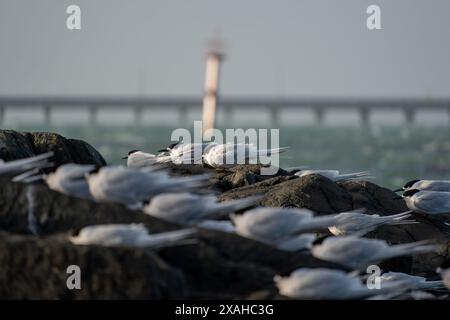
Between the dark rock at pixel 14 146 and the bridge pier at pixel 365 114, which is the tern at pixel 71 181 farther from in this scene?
the bridge pier at pixel 365 114

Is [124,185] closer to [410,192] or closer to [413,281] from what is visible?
[413,281]

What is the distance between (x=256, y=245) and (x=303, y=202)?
12.0ft

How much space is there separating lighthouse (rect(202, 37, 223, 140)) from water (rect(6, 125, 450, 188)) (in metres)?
11.7

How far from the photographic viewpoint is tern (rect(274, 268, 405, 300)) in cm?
973

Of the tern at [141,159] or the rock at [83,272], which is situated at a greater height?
the tern at [141,159]

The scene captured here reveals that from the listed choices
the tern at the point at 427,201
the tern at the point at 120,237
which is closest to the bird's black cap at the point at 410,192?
the tern at the point at 427,201

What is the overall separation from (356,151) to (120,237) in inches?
3634

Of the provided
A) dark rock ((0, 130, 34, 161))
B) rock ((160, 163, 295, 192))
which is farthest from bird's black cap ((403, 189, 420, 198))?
dark rock ((0, 130, 34, 161))

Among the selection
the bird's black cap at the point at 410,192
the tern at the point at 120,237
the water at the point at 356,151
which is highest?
the tern at the point at 120,237

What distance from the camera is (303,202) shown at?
1393 centimetres

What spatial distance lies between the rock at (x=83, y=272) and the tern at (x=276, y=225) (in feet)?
3.12

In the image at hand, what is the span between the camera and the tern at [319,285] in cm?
973

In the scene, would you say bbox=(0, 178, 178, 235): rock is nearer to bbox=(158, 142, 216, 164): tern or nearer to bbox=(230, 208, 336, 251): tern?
bbox=(230, 208, 336, 251): tern
